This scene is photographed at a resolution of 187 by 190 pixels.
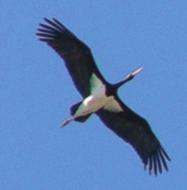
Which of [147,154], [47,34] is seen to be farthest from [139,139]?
[47,34]

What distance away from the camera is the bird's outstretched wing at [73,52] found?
4709cm

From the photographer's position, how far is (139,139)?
48.8m

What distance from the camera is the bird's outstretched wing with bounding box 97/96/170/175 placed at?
48.5m

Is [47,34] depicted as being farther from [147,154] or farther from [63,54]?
[147,154]

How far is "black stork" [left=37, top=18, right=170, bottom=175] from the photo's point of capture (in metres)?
47.1

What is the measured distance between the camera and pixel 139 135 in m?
48.8

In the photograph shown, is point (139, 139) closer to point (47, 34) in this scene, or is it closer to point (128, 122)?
point (128, 122)

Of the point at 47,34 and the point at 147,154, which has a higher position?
the point at 47,34

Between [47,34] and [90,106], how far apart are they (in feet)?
5.91

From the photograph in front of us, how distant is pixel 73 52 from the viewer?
47.3 metres

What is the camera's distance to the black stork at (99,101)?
4712 centimetres

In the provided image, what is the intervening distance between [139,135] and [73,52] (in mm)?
2785

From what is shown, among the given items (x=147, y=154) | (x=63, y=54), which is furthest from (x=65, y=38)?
(x=147, y=154)

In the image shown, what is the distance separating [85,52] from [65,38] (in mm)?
554
